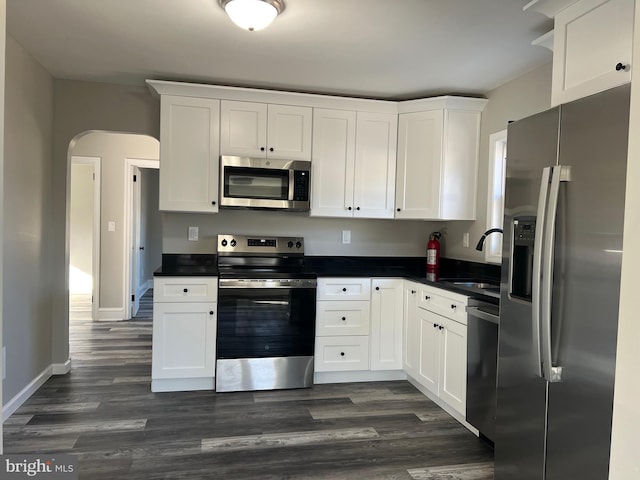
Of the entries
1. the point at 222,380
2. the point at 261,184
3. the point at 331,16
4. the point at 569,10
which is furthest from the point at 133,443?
the point at 569,10

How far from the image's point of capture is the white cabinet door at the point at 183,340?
330 centimetres

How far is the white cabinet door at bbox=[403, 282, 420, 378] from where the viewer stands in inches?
136

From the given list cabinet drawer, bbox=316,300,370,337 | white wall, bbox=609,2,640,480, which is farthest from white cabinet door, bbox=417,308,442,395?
white wall, bbox=609,2,640,480

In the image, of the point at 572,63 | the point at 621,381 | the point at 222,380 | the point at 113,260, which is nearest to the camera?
the point at 621,381

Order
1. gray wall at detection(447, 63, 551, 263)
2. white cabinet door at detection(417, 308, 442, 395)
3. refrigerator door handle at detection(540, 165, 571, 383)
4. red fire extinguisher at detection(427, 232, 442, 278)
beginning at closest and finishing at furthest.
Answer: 1. refrigerator door handle at detection(540, 165, 571, 383)
2. gray wall at detection(447, 63, 551, 263)
3. white cabinet door at detection(417, 308, 442, 395)
4. red fire extinguisher at detection(427, 232, 442, 278)

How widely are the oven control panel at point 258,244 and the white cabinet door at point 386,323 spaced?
803 mm

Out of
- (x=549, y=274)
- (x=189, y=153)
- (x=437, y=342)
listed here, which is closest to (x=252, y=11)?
(x=189, y=153)

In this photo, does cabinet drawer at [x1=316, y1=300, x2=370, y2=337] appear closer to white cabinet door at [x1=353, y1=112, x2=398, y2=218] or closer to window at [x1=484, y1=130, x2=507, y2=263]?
white cabinet door at [x1=353, y1=112, x2=398, y2=218]

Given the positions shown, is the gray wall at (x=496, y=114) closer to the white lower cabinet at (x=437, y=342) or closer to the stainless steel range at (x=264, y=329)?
the white lower cabinet at (x=437, y=342)

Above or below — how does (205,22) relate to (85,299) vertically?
above

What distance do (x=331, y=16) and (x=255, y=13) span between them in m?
0.43

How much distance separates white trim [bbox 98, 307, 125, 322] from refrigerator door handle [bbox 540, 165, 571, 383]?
5.20 meters

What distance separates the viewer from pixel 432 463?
2434mm

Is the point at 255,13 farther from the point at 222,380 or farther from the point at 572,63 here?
the point at 222,380
